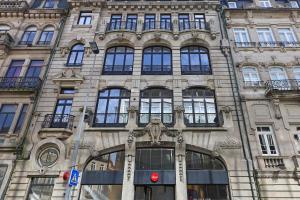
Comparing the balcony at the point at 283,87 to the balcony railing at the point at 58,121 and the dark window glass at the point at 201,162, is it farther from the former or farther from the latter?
the balcony railing at the point at 58,121

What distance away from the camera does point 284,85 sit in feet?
54.4

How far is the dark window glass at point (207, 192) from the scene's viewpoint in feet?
43.1

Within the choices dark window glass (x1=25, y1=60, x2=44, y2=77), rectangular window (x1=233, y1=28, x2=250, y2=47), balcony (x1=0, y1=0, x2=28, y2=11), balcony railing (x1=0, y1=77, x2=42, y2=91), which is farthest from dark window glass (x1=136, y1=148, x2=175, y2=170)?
balcony (x1=0, y1=0, x2=28, y2=11)

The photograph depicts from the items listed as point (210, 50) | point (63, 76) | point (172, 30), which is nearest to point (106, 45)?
point (63, 76)

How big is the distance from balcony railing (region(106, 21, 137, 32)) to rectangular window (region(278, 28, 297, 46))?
13.3m

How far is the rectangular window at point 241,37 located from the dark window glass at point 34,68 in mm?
16893

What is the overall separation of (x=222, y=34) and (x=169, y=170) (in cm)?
1305

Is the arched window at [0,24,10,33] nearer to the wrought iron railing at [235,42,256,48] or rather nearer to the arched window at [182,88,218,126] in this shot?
the arched window at [182,88,218,126]

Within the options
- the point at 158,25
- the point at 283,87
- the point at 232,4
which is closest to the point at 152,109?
the point at 158,25

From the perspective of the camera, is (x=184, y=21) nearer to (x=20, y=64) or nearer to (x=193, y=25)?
(x=193, y=25)

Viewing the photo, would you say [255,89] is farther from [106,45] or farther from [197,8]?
[106,45]

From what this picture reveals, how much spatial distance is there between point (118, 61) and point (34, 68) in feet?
23.0

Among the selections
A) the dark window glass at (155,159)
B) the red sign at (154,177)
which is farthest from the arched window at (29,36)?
the red sign at (154,177)

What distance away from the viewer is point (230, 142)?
1448 centimetres
